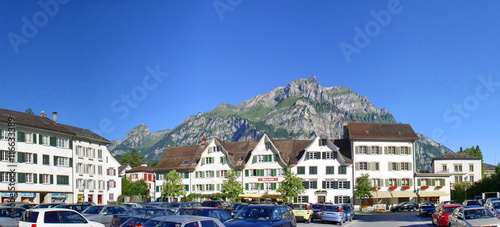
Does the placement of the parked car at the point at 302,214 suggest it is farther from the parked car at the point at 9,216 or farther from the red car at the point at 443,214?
the parked car at the point at 9,216

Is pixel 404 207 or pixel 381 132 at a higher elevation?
pixel 381 132

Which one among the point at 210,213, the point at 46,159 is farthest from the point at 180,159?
the point at 210,213

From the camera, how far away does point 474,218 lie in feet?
98.0

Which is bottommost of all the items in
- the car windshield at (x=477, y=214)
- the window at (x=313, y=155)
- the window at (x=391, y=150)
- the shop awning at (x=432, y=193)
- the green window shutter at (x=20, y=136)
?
the shop awning at (x=432, y=193)

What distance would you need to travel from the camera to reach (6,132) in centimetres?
6519

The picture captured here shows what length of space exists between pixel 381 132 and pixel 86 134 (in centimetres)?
4650

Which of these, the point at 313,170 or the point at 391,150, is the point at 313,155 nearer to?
the point at 313,170

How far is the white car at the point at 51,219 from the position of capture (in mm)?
25094

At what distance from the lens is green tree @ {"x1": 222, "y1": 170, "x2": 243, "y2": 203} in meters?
86.1

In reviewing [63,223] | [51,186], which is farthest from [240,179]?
[63,223]

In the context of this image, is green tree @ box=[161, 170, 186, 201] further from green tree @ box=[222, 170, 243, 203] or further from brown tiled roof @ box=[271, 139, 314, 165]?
brown tiled roof @ box=[271, 139, 314, 165]

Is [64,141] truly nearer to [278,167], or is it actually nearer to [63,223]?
[278,167]

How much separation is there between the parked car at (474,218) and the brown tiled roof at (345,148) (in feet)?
192

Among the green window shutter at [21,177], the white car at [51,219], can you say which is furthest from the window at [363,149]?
the white car at [51,219]
